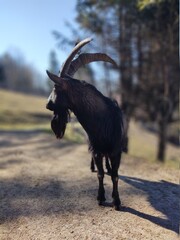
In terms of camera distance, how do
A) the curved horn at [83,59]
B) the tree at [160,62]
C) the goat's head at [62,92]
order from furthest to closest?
the tree at [160,62]
the curved horn at [83,59]
the goat's head at [62,92]

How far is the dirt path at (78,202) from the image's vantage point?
5145 mm

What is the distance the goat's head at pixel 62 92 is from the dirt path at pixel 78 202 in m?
1.31

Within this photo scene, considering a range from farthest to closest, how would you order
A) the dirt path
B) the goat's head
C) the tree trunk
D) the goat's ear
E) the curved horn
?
the tree trunk → the curved horn → the goat's head → the goat's ear → the dirt path

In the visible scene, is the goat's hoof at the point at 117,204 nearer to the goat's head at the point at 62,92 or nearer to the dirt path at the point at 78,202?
the dirt path at the point at 78,202

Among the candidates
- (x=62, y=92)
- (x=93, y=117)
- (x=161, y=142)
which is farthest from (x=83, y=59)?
(x=161, y=142)

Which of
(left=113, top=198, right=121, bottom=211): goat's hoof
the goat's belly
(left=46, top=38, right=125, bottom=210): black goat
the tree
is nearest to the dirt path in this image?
(left=113, top=198, right=121, bottom=211): goat's hoof

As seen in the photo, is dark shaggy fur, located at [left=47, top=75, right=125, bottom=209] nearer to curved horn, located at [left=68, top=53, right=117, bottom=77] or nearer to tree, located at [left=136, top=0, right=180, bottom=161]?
curved horn, located at [left=68, top=53, right=117, bottom=77]

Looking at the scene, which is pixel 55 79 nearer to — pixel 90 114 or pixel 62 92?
pixel 62 92

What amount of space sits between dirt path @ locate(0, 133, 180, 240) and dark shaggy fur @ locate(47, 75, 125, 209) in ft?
1.93

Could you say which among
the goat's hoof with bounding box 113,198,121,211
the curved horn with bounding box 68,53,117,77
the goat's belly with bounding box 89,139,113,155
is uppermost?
the curved horn with bounding box 68,53,117,77

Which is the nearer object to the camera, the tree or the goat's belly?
the goat's belly

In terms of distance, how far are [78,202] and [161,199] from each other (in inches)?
58.4

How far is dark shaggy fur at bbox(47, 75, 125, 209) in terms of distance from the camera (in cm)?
570

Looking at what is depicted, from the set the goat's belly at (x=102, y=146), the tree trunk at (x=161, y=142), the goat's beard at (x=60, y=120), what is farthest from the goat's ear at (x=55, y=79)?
the tree trunk at (x=161, y=142)
